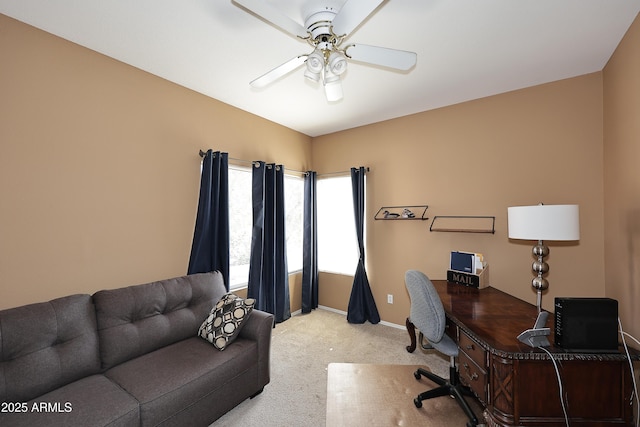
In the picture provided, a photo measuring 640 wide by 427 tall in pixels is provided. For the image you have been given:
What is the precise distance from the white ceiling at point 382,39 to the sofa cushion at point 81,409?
2.28m

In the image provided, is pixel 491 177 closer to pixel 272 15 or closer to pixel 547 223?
pixel 547 223

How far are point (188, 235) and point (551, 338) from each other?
2.95m

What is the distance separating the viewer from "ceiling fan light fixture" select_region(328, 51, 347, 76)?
154cm

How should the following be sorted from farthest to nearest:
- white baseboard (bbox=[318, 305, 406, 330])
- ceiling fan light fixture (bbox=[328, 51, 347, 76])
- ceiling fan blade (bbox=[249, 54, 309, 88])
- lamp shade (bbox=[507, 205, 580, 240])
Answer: white baseboard (bbox=[318, 305, 406, 330]) < lamp shade (bbox=[507, 205, 580, 240]) < ceiling fan blade (bbox=[249, 54, 309, 88]) < ceiling fan light fixture (bbox=[328, 51, 347, 76])

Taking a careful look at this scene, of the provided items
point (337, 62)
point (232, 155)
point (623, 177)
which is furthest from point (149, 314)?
point (623, 177)

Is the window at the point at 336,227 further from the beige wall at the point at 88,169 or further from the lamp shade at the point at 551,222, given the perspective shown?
the lamp shade at the point at 551,222

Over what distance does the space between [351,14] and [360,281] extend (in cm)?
306

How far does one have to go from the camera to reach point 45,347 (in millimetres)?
1597

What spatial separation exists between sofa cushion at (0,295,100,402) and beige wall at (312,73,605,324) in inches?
116

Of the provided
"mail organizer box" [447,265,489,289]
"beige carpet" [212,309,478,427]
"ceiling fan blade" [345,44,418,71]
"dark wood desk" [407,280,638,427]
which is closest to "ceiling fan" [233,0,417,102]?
"ceiling fan blade" [345,44,418,71]

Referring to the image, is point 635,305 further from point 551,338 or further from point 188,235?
point 188,235

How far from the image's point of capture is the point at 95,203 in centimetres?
214

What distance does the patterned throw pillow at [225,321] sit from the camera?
2.10 m

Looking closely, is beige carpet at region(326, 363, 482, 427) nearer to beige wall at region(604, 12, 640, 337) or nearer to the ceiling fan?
beige wall at region(604, 12, 640, 337)
